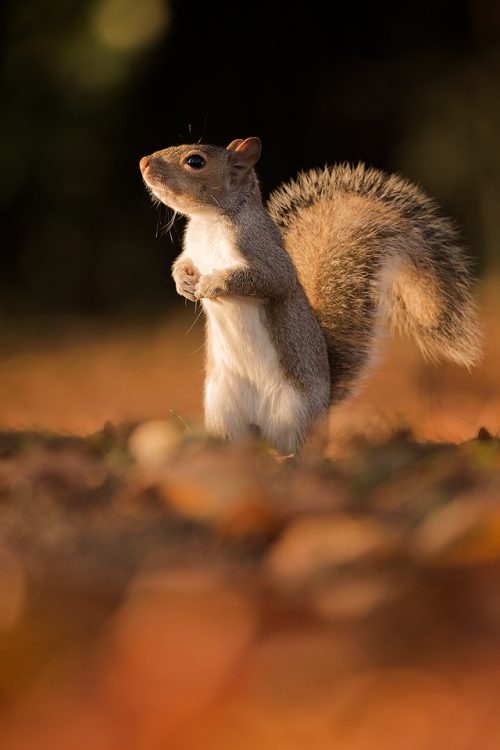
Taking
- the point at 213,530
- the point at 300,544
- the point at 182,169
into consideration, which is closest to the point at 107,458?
the point at 213,530

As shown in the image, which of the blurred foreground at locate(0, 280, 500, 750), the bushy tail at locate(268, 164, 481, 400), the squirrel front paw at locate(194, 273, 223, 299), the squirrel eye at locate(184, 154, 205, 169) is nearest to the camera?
the blurred foreground at locate(0, 280, 500, 750)

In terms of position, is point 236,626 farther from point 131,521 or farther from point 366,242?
point 366,242

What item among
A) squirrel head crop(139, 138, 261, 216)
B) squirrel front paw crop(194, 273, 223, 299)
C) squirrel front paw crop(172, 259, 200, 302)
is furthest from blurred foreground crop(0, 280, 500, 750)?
squirrel head crop(139, 138, 261, 216)

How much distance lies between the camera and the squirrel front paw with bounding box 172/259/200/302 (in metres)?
2.47

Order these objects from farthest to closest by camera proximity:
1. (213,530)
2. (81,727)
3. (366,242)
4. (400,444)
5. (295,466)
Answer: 1. (366,242)
2. (400,444)
3. (295,466)
4. (213,530)
5. (81,727)

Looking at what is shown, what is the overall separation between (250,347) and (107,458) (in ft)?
2.79

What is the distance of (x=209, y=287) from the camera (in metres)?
2.34

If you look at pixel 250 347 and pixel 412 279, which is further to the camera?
pixel 412 279

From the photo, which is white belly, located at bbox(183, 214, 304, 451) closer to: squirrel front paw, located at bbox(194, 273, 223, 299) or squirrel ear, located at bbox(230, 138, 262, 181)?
squirrel front paw, located at bbox(194, 273, 223, 299)

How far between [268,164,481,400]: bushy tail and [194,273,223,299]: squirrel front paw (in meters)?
0.54

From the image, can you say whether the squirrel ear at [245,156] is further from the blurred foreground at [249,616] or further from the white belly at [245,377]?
the blurred foreground at [249,616]

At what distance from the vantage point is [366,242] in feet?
9.23

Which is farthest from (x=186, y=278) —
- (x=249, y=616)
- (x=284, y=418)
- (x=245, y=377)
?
(x=249, y=616)

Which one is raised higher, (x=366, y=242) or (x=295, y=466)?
(x=366, y=242)
